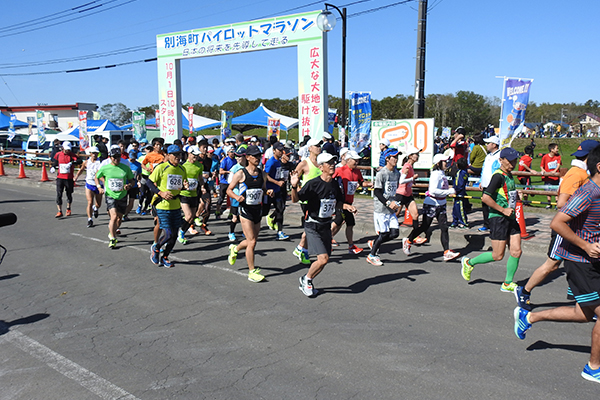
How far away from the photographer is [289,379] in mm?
4129

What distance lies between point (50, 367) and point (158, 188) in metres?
3.74

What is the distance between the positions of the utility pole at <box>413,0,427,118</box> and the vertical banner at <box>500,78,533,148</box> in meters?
4.30

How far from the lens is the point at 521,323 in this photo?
461 cm

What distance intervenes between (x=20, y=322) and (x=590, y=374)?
5761 mm

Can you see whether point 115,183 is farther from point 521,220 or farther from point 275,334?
point 521,220

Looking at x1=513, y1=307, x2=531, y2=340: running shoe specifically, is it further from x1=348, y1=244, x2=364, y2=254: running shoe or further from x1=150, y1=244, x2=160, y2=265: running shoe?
x1=150, y1=244, x2=160, y2=265: running shoe

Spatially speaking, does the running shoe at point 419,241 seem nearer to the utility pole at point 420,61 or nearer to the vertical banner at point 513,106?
the vertical banner at point 513,106

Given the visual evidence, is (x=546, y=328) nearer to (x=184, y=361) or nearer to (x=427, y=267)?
(x=427, y=267)

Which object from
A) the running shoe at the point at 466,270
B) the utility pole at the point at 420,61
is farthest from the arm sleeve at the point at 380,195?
the utility pole at the point at 420,61

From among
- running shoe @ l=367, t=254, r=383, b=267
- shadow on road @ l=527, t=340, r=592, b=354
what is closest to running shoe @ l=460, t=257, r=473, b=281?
running shoe @ l=367, t=254, r=383, b=267

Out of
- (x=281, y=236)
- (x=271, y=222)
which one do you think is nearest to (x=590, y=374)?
(x=281, y=236)

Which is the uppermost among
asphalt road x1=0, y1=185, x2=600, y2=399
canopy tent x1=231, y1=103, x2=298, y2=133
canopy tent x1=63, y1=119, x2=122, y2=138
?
canopy tent x1=231, y1=103, x2=298, y2=133

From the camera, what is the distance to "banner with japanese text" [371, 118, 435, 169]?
13.5 m

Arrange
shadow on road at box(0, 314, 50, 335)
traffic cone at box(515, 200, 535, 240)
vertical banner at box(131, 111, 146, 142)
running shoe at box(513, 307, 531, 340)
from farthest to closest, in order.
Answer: vertical banner at box(131, 111, 146, 142) → traffic cone at box(515, 200, 535, 240) → shadow on road at box(0, 314, 50, 335) → running shoe at box(513, 307, 531, 340)
